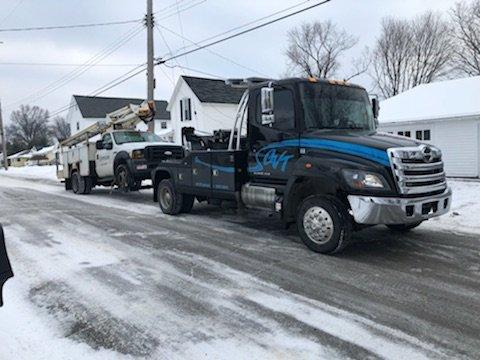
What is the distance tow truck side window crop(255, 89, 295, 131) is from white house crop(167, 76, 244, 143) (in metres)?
26.1

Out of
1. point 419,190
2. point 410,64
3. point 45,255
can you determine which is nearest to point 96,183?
point 45,255

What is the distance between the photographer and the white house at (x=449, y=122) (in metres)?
19.1

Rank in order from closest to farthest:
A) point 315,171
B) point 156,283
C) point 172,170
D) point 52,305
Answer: point 52,305, point 156,283, point 315,171, point 172,170

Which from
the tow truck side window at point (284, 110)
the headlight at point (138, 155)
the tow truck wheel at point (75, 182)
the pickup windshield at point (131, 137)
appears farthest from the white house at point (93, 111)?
the tow truck side window at point (284, 110)

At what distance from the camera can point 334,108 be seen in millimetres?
7430

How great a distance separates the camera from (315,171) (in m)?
6.73

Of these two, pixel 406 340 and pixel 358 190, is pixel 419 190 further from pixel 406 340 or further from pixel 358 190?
pixel 406 340

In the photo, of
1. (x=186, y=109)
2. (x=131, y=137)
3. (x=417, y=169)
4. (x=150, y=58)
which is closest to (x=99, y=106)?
(x=186, y=109)

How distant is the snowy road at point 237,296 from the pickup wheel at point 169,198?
186cm

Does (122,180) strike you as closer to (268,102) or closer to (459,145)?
(268,102)

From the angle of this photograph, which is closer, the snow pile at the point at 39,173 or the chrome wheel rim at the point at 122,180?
the chrome wheel rim at the point at 122,180

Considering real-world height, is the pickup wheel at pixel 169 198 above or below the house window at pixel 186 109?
below

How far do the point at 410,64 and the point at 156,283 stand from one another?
4693cm

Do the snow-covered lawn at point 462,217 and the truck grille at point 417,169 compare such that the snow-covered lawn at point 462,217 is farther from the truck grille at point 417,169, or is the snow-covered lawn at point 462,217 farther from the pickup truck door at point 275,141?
the pickup truck door at point 275,141
